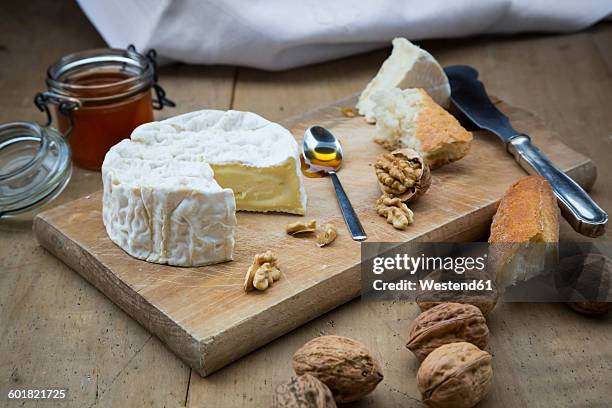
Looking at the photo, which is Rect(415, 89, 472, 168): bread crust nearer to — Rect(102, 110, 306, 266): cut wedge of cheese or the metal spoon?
the metal spoon

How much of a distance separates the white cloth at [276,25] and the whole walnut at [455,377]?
185 cm

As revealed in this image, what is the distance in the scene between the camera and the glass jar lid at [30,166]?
247cm

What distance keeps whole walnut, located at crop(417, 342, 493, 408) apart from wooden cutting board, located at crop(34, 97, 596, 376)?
1.28 ft

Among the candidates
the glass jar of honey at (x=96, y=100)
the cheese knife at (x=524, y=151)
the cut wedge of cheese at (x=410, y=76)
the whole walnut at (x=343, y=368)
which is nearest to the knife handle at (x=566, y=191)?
the cheese knife at (x=524, y=151)

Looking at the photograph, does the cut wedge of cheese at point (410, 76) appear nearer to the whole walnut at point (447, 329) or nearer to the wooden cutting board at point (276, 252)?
the wooden cutting board at point (276, 252)

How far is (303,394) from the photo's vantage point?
5.33 feet

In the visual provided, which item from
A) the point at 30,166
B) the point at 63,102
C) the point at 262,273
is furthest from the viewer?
the point at 63,102

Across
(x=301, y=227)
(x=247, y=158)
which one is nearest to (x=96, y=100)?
(x=247, y=158)

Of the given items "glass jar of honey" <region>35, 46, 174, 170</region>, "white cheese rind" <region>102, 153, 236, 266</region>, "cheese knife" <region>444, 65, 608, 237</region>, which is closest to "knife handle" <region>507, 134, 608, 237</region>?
"cheese knife" <region>444, 65, 608, 237</region>

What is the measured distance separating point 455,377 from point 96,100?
152 cm

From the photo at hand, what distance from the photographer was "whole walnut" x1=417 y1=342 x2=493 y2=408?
1706 mm

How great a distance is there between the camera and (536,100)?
322 cm

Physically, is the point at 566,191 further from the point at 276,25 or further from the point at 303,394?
the point at 276,25

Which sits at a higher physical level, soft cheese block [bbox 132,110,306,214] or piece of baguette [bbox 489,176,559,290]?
piece of baguette [bbox 489,176,559,290]
